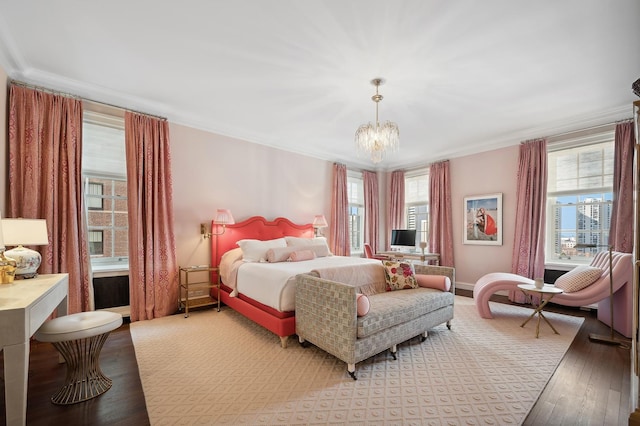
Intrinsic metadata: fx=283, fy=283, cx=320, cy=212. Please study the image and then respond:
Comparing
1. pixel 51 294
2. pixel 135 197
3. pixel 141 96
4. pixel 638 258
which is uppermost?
pixel 141 96

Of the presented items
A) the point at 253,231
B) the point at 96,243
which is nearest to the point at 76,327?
the point at 96,243

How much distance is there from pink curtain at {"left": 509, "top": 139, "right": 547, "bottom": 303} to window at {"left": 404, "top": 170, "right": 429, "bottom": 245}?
6.10 ft

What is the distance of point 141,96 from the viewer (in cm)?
367

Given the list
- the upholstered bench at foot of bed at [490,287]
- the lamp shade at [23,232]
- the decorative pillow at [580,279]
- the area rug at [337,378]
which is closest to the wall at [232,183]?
the area rug at [337,378]

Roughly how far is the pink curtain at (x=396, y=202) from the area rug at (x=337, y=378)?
3549 millimetres

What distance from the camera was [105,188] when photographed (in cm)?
386

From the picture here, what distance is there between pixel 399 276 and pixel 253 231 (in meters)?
2.61

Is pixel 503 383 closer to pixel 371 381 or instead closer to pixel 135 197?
pixel 371 381

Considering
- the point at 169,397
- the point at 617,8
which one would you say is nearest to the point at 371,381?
the point at 169,397

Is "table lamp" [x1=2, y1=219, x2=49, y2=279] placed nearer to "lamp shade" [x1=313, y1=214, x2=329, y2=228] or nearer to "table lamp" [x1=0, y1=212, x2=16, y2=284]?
"table lamp" [x1=0, y1=212, x2=16, y2=284]

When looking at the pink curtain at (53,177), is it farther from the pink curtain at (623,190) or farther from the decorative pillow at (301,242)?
the pink curtain at (623,190)

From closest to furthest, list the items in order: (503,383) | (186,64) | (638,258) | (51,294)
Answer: (638,258) < (51,294) < (503,383) < (186,64)

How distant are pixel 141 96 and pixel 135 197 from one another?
131 cm

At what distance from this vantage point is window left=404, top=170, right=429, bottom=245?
654 centimetres
